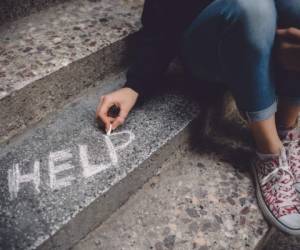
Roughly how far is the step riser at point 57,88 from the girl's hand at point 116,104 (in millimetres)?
221

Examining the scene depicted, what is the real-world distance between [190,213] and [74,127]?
0.57 m

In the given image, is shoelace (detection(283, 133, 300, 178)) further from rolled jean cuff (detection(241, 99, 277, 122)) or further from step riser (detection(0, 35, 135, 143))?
step riser (detection(0, 35, 135, 143))

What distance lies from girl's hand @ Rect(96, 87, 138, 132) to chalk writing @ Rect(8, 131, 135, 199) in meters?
0.08

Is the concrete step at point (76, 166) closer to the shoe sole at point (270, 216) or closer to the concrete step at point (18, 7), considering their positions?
the shoe sole at point (270, 216)

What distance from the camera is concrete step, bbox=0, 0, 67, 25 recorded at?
1646 millimetres

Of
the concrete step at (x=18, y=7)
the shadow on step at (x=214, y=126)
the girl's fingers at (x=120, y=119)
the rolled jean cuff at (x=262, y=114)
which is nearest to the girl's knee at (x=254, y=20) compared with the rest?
the rolled jean cuff at (x=262, y=114)

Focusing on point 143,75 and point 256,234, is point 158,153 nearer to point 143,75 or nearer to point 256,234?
point 143,75

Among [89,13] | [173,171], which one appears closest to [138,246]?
[173,171]

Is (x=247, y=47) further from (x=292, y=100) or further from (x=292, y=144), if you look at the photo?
(x=292, y=144)

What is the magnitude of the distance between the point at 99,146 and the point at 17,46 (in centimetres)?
61

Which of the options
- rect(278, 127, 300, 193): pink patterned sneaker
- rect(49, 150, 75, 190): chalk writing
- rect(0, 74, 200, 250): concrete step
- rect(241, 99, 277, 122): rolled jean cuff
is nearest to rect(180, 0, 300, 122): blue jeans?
rect(241, 99, 277, 122): rolled jean cuff

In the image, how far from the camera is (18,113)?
1407mm

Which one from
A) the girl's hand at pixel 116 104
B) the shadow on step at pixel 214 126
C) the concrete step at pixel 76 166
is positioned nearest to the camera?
the concrete step at pixel 76 166

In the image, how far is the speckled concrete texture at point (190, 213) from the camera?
1.30 m
